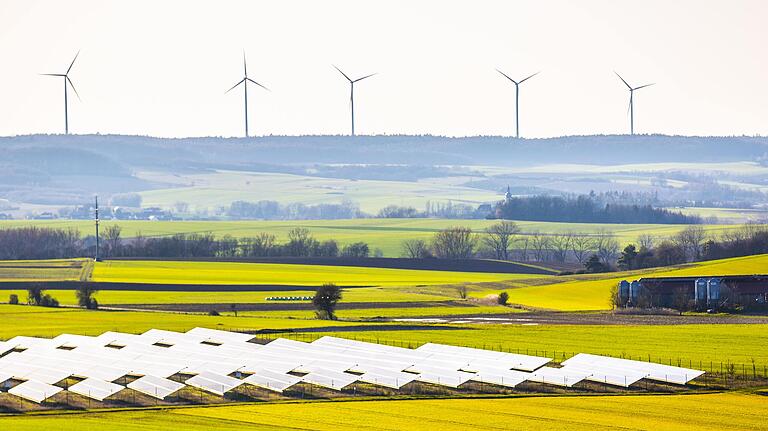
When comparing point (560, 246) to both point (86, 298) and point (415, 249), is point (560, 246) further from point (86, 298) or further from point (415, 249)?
point (86, 298)

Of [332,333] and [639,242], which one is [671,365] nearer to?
[332,333]

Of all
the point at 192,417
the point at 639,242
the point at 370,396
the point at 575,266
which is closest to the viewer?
the point at 192,417

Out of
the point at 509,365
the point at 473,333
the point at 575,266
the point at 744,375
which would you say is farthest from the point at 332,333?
the point at 575,266

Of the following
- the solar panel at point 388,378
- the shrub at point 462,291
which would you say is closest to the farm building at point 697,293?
the shrub at point 462,291

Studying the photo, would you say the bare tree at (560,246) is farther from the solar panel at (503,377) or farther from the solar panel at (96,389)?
the solar panel at (96,389)

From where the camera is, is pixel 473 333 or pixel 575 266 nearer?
pixel 473 333

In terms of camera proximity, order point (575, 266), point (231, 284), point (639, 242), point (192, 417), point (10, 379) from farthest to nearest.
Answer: point (639, 242)
point (575, 266)
point (231, 284)
point (10, 379)
point (192, 417)

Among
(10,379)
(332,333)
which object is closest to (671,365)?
(332,333)
